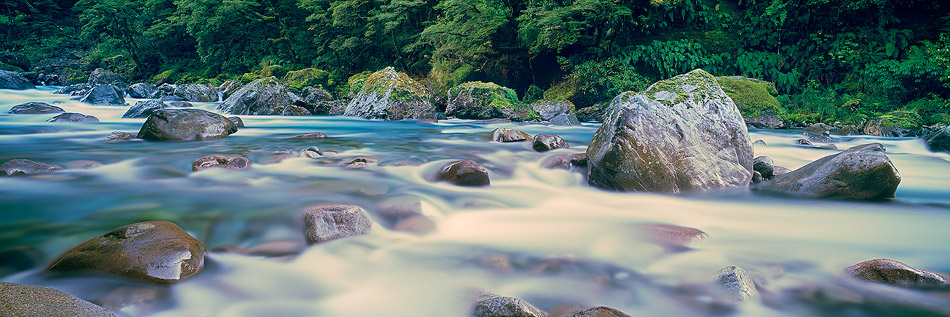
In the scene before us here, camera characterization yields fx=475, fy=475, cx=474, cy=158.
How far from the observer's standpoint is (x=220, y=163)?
5.25 meters

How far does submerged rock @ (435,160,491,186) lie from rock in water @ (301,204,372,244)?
1.55 m

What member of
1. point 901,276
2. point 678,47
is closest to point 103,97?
point 678,47

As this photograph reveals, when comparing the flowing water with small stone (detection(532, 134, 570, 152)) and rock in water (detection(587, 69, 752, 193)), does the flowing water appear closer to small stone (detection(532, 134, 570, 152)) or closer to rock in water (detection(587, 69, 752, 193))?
rock in water (detection(587, 69, 752, 193))

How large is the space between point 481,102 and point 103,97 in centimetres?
1270

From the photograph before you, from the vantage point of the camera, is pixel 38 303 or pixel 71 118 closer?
pixel 38 303

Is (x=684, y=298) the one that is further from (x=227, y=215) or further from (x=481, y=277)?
(x=227, y=215)

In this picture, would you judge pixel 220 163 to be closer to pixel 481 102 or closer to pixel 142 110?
pixel 481 102

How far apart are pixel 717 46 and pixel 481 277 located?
15.8 m

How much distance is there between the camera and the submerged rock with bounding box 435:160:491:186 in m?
4.93

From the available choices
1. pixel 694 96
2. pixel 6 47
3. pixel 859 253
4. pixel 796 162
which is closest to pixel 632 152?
pixel 694 96

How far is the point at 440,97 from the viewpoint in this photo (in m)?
17.1

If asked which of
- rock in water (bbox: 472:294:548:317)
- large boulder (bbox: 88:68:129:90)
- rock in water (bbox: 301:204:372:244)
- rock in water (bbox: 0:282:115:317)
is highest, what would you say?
rock in water (bbox: 0:282:115:317)

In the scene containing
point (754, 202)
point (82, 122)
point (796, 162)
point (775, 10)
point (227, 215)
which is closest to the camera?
point (227, 215)

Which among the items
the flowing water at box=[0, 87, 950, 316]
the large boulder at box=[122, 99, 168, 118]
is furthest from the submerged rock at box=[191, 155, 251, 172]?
the large boulder at box=[122, 99, 168, 118]
